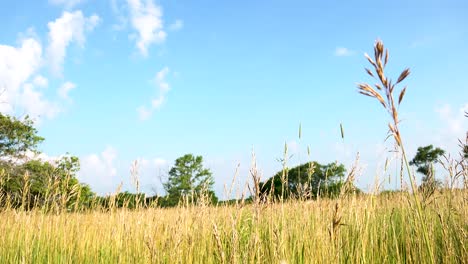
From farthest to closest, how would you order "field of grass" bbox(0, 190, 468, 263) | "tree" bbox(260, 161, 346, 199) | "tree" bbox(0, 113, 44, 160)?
1. "tree" bbox(0, 113, 44, 160)
2. "tree" bbox(260, 161, 346, 199)
3. "field of grass" bbox(0, 190, 468, 263)

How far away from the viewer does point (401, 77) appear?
1122 mm

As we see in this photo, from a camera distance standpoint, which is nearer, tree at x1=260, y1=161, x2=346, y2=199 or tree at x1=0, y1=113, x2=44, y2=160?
tree at x1=260, y1=161, x2=346, y2=199

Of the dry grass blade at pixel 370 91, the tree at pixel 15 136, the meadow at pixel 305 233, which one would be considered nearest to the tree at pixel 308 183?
the meadow at pixel 305 233

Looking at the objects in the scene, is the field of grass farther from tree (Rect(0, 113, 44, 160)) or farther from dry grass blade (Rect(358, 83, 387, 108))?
tree (Rect(0, 113, 44, 160))

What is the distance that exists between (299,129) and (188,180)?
22692mm

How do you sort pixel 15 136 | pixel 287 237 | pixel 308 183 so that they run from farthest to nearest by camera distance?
pixel 15 136, pixel 308 183, pixel 287 237

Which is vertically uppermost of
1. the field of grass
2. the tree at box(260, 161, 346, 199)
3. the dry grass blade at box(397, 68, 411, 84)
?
the dry grass blade at box(397, 68, 411, 84)

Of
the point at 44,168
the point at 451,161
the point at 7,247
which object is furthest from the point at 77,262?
the point at 44,168

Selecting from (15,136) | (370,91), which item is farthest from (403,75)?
(15,136)

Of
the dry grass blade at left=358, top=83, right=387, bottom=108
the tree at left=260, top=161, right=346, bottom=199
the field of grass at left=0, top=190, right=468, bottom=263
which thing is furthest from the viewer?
the tree at left=260, top=161, right=346, bottom=199

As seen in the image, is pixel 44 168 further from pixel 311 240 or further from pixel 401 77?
pixel 401 77

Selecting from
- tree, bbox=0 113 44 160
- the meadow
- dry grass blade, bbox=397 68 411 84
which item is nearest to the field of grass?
the meadow

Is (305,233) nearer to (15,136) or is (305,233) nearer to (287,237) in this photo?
Answer: (287,237)

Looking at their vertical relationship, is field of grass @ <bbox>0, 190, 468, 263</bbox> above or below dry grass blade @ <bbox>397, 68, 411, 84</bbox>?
below
